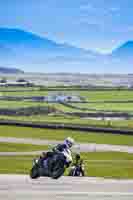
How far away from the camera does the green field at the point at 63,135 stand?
53.4 m

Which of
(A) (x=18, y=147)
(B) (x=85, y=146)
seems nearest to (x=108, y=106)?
(B) (x=85, y=146)

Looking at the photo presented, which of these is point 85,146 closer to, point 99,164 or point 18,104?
point 99,164

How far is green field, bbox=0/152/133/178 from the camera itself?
1174 inches

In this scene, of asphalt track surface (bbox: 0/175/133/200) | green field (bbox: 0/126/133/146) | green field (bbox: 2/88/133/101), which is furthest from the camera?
green field (bbox: 2/88/133/101)

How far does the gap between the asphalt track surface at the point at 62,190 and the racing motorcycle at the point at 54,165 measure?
395 mm

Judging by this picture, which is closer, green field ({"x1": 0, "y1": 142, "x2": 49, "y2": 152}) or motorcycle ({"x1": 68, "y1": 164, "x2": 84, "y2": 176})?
motorcycle ({"x1": 68, "y1": 164, "x2": 84, "y2": 176})

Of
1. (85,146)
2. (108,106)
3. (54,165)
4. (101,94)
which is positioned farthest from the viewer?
(101,94)

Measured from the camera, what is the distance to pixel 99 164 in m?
36.2

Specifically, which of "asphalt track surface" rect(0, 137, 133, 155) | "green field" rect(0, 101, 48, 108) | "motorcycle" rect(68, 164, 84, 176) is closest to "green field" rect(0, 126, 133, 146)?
"asphalt track surface" rect(0, 137, 133, 155)

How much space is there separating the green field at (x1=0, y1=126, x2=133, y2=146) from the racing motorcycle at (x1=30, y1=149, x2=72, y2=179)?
3307cm

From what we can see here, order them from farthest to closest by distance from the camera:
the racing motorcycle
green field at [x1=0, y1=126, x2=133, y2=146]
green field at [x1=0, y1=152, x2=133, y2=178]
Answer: green field at [x1=0, y1=126, x2=133, y2=146] < green field at [x1=0, y1=152, x2=133, y2=178] < the racing motorcycle

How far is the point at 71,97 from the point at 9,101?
1180cm

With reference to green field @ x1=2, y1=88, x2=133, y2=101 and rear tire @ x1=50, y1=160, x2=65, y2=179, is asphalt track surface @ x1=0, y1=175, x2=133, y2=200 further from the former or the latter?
green field @ x1=2, y1=88, x2=133, y2=101

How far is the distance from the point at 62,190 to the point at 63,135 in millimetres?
41516
